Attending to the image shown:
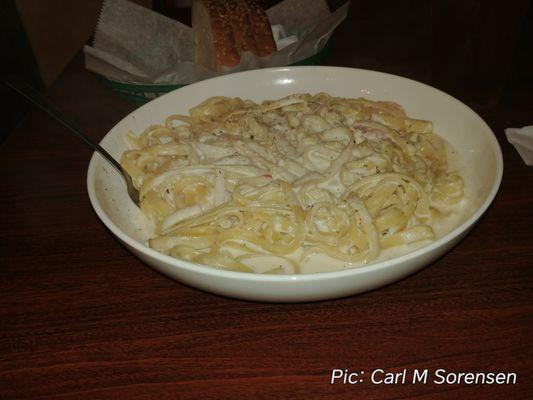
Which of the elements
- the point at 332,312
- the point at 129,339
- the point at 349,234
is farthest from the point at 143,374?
the point at 349,234

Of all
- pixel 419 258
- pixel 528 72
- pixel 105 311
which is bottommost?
pixel 528 72

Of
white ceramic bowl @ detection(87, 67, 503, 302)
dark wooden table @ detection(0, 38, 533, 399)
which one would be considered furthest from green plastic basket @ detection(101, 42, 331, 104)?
dark wooden table @ detection(0, 38, 533, 399)

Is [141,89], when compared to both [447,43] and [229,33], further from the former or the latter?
[447,43]

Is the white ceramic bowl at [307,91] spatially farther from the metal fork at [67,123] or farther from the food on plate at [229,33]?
the food on plate at [229,33]

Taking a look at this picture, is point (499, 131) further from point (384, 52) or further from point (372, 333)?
point (372, 333)

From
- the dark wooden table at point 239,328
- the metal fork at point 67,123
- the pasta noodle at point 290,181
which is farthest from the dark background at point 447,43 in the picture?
the metal fork at point 67,123

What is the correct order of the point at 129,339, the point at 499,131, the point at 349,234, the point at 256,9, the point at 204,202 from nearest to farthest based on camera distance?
the point at 129,339 < the point at 349,234 < the point at 204,202 < the point at 499,131 < the point at 256,9
